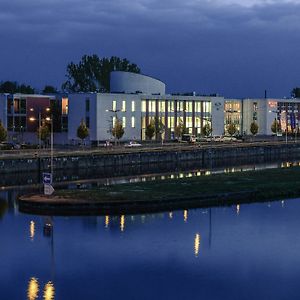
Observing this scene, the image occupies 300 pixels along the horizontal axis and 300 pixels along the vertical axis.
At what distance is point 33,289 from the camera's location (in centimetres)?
3328

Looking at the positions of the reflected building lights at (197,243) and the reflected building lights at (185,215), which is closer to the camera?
the reflected building lights at (197,243)

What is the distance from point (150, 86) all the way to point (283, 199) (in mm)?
87993

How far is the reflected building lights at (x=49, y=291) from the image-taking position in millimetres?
32000

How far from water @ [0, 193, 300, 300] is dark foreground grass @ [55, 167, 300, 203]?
17.9ft

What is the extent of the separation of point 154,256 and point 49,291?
26.5 feet

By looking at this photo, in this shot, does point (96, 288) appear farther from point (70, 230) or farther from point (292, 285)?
point (70, 230)

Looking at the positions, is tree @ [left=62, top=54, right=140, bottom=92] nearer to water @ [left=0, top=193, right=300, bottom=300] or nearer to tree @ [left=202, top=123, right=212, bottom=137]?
tree @ [left=202, top=123, right=212, bottom=137]

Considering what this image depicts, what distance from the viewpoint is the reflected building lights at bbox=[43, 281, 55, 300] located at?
32.0 meters

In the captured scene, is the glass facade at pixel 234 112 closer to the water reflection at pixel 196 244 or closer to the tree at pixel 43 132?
the tree at pixel 43 132

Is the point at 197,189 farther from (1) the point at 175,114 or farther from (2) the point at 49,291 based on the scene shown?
(1) the point at 175,114

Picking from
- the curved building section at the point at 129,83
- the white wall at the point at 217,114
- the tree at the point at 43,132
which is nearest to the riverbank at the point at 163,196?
the tree at the point at 43,132

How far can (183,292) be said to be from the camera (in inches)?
1299

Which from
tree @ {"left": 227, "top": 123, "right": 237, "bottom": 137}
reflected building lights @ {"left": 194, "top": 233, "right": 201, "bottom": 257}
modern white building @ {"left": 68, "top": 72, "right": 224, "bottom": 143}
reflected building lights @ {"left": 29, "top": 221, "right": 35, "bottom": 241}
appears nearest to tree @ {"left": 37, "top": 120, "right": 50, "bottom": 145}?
modern white building @ {"left": 68, "top": 72, "right": 224, "bottom": 143}

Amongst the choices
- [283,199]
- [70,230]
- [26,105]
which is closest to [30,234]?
[70,230]
